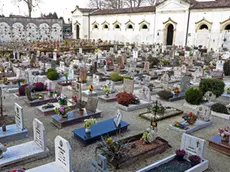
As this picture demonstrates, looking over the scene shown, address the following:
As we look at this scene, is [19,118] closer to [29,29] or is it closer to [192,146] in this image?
[192,146]

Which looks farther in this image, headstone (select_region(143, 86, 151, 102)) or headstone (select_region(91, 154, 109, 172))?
headstone (select_region(143, 86, 151, 102))

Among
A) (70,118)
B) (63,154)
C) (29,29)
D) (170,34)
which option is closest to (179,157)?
(63,154)

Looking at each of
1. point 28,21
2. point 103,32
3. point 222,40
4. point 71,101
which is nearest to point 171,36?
point 222,40

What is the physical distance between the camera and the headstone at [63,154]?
5.39 meters

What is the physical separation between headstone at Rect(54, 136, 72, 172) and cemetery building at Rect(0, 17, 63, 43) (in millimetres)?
32657

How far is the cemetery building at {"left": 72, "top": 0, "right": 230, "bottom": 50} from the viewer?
30.4m

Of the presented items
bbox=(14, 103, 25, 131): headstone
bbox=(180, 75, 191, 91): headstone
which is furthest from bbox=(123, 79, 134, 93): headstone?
bbox=(14, 103, 25, 131): headstone

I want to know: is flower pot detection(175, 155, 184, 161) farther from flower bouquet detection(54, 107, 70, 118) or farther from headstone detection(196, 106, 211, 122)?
flower bouquet detection(54, 107, 70, 118)

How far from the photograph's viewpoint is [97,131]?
7.66 m

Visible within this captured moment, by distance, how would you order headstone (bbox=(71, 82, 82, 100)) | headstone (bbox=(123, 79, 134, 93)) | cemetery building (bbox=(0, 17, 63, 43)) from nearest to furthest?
1. headstone (bbox=(71, 82, 82, 100))
2. headstone (bbox=(123, 79, 134, 93))
3. cemetery building (bbox=(0, 17, 63, 43))

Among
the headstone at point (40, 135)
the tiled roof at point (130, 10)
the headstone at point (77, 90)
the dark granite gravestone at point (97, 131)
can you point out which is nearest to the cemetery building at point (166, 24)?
the tiled roof at point (130, 10)

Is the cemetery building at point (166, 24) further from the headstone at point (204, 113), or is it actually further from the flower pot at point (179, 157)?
the flower pot at point (179, 157)

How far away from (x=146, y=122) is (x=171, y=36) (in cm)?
2977

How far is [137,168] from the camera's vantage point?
6117 millimetres
